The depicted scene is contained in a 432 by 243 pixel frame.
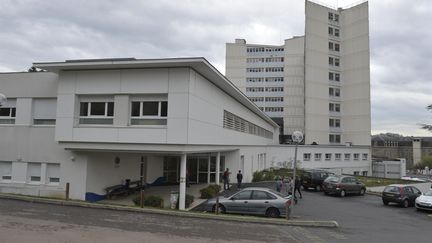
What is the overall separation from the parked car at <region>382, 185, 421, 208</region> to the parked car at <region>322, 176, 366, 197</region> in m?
3.61

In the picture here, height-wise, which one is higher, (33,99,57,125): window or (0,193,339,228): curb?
(33,99,57,125): window

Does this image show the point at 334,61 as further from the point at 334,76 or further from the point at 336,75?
the point at 334,76

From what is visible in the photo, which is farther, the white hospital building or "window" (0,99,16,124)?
"window" (0,99,16,124)

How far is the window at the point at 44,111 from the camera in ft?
71.7

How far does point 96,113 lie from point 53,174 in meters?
4.56

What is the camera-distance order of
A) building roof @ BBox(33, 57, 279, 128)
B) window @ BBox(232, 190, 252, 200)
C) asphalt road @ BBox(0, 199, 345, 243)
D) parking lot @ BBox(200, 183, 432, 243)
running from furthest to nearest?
building roof @ BBox(33, 57, 279, 128)
window @ BBox(232, 190, 252, 200)
parking lot @ BBox(200, 183, 432, 243)
asphalt road @ BBox(0, 199, 345, 243)

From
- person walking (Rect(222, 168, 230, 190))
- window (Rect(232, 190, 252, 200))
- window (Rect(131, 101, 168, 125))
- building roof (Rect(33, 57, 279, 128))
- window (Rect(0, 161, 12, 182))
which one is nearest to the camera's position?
window (Rect(232, 190, 252, 200))

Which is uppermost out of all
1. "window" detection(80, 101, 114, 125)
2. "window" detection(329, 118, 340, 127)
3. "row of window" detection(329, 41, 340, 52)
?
"row of window" detection(329, 41, 340, 52)

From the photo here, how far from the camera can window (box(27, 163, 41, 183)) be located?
71.1 ft

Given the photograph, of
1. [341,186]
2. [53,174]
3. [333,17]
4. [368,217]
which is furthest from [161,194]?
[333,17]

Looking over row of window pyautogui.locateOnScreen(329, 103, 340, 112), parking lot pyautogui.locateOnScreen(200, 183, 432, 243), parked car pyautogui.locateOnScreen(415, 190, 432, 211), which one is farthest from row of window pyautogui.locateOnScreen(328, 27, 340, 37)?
parked car pyautogui.locateOnScreen(415, 190, 432, 211)

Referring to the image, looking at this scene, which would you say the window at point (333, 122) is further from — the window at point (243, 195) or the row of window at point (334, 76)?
the window at point (243, 195)

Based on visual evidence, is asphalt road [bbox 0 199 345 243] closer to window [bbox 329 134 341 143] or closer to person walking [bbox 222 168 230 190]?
person walking [bbox 222 168 230 190]

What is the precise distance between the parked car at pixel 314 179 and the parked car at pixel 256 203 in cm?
1478
